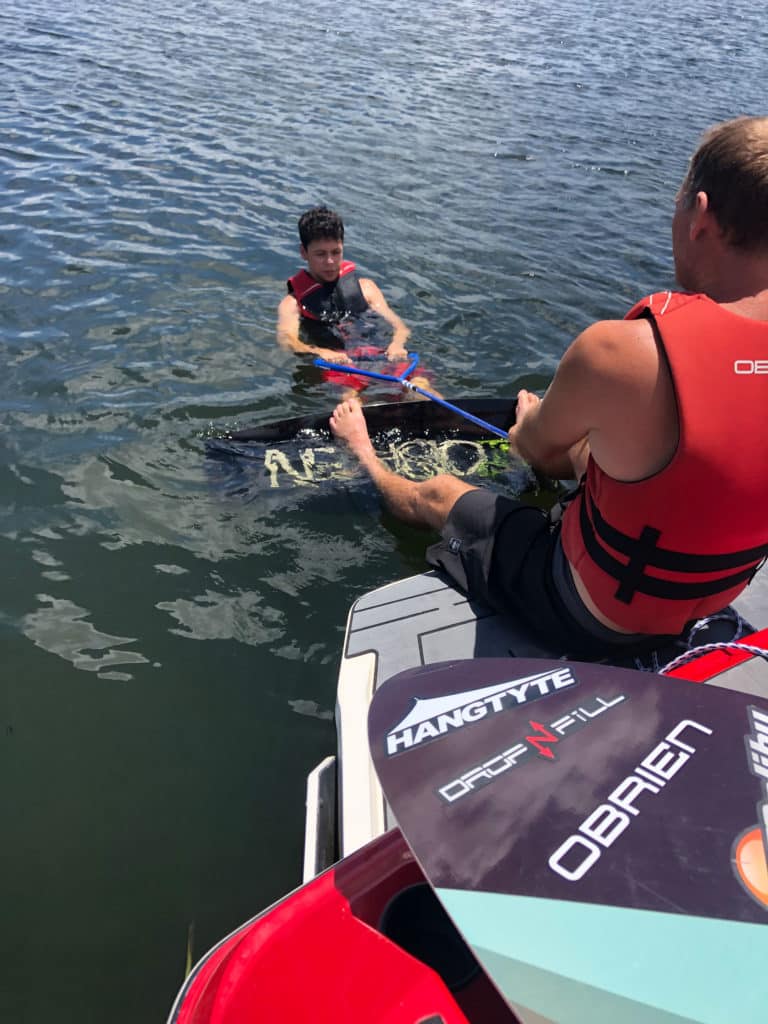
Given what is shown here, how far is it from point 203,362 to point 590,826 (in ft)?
15.4

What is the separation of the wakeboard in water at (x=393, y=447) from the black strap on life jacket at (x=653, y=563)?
212 centimetres

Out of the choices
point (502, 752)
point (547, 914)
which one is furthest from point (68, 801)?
point (547, 914)

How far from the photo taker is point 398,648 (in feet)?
8.91

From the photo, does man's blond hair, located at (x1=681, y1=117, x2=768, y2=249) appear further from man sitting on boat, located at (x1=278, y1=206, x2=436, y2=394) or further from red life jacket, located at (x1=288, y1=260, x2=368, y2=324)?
red life jacket, located at (x1=288, y1=260, x2=368, y2=324)

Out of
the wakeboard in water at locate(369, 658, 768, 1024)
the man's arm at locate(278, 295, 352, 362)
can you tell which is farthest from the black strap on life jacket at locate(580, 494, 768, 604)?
the man's arm at locate(278, 295, 352, 362)

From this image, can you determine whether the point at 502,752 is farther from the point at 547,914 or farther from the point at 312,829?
the point at 312,829

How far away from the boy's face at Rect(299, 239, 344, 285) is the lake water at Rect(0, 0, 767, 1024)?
24.7 inches

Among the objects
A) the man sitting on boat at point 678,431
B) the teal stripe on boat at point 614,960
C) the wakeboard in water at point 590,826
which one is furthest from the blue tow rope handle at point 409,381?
the teal stripe on boat at point 614,960

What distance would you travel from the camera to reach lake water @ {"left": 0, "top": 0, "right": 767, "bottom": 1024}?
2717 mm

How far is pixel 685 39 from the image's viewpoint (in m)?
17.6

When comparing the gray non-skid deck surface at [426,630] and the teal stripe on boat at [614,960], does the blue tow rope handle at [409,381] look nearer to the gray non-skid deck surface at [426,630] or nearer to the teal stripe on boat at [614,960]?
the gray non-skid deck surface at [426,630]

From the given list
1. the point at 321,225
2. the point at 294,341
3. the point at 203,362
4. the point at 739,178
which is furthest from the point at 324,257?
the point at 739,178

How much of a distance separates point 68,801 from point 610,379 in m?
2.39

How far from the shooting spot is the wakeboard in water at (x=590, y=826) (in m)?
1.41
